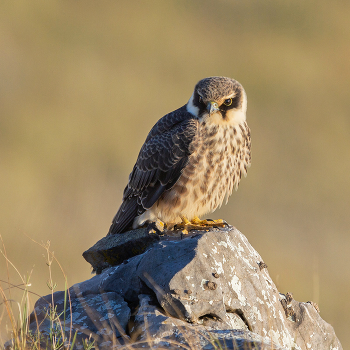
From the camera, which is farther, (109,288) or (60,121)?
(60,121)

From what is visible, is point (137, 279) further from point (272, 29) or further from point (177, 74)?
point (272, 29)

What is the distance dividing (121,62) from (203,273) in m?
22.1

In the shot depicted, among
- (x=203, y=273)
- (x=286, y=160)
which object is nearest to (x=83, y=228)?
(x=286, y=160)

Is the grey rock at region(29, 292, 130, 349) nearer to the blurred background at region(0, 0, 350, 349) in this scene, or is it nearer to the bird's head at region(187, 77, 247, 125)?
the bird's head at region(187, 77, 247, 125)

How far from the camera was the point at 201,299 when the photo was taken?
352 centimetres

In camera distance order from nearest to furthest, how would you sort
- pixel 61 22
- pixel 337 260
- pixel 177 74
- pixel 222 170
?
pixel 222 170, pixel 337 260, pixel 177 74, pixel 61 22

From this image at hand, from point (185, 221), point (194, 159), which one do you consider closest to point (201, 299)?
point (185, 221)

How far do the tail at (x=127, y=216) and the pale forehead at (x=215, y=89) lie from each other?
1191 mm

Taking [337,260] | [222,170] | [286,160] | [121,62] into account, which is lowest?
[337,260]

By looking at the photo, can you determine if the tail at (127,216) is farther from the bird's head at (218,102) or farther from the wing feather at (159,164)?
the bird's head at (218,102)

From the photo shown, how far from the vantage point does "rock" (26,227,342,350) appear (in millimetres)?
3234

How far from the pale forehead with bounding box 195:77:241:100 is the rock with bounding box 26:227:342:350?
1239mm

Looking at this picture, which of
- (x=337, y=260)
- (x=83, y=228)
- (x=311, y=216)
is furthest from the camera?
(x=311, y=216)

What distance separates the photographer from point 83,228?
12867mm
